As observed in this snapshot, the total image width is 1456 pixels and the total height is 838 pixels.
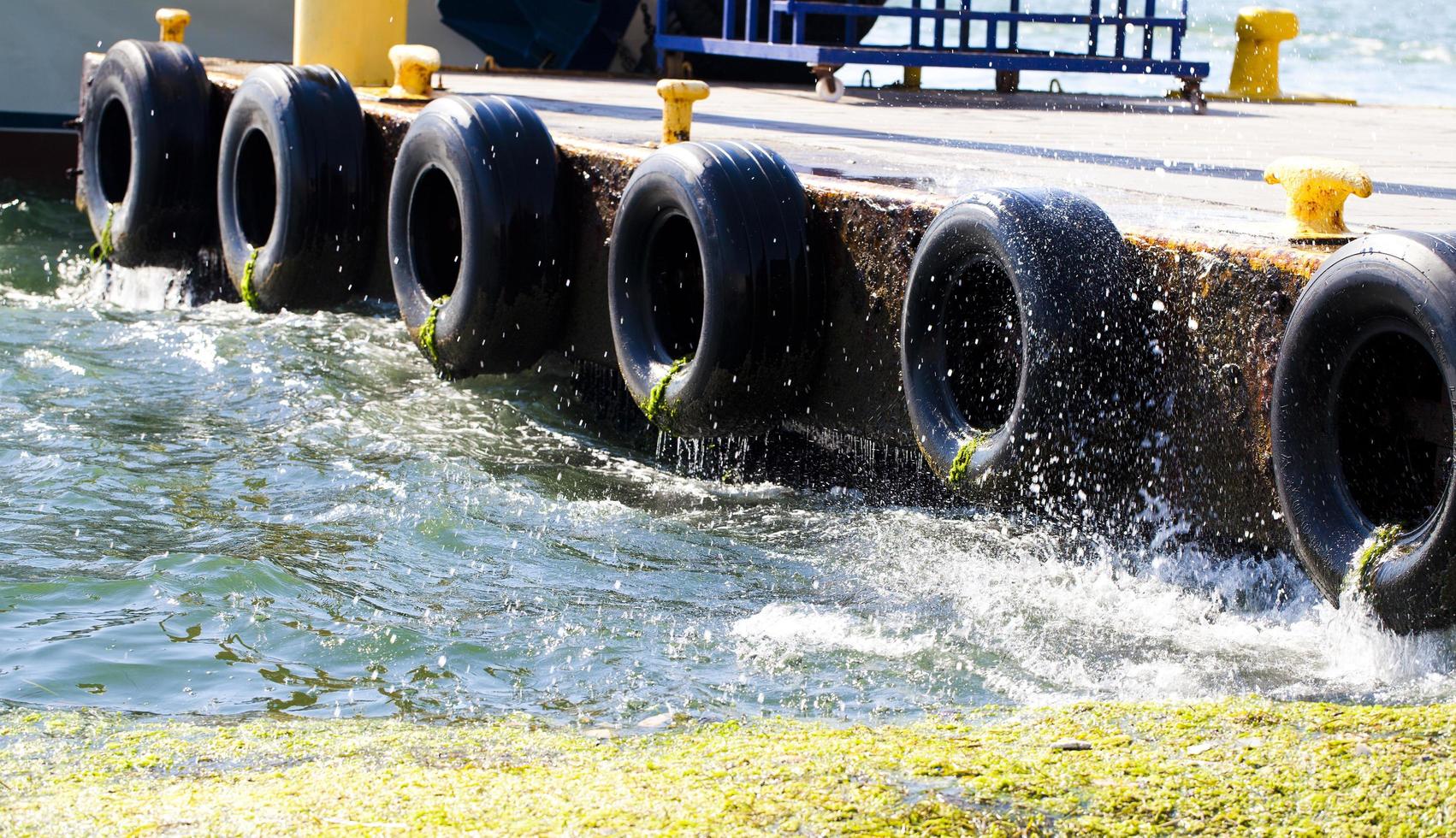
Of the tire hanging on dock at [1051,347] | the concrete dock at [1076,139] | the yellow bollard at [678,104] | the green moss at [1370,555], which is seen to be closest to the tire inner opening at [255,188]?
the concrete dock at [1076,139]

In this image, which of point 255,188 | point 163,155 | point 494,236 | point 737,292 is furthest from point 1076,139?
point 163,155

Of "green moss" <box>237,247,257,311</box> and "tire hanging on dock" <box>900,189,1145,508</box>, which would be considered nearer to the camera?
"tire hanging on dock" <box>900,189,1145,508</box>

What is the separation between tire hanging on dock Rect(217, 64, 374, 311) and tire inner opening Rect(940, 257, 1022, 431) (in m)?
3.62

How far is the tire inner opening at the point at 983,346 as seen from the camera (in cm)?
458

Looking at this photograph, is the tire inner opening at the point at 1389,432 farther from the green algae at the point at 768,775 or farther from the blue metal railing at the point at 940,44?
the blue metal railing at the point at 940,44

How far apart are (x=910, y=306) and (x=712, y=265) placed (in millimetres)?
728

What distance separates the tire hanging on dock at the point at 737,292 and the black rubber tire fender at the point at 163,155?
3750 mm

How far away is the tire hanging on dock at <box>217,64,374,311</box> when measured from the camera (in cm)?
714

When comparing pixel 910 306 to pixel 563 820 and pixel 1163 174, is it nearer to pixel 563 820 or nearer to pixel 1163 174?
pixel 1163 174

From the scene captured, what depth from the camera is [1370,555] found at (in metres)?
3.41

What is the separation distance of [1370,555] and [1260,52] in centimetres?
848

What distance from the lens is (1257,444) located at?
383cm

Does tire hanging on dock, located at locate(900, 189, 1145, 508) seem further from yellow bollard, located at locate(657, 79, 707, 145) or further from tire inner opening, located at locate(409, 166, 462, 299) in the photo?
tire inner opening, located at locate(409, 166, 462, 299)

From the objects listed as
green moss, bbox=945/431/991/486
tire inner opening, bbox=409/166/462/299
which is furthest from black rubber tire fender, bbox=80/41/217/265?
green moss, bbox=945/431/991/486
